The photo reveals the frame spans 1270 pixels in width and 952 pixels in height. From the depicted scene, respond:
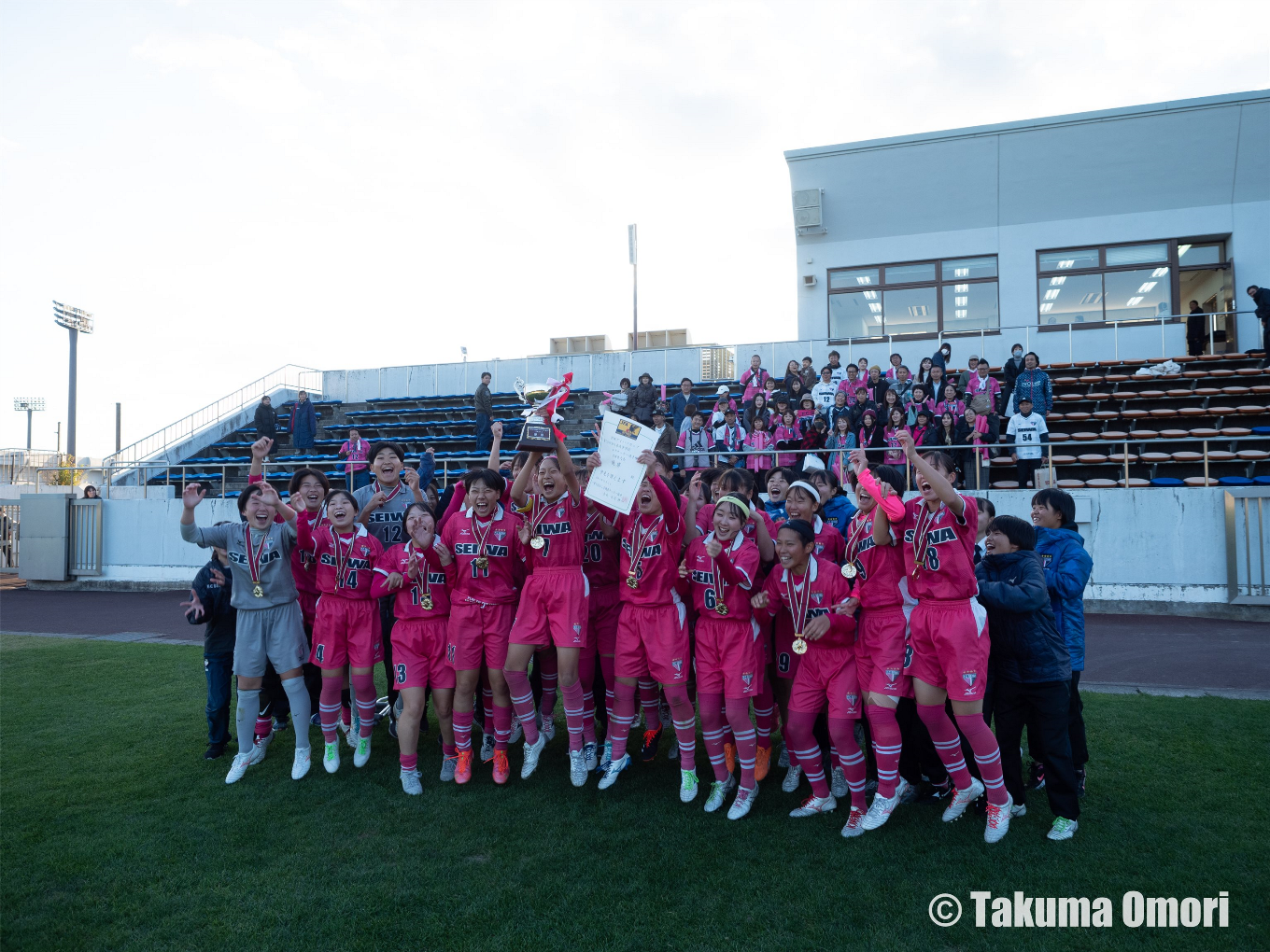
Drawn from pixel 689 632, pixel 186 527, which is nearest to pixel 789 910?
pixel 689 632

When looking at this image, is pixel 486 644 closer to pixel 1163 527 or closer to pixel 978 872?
pixel 978 872

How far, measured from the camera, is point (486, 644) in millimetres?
5094

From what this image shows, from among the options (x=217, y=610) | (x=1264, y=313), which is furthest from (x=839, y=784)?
(x=1264, y=313)

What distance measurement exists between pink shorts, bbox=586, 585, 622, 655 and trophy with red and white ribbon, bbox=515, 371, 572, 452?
1325 millimetres

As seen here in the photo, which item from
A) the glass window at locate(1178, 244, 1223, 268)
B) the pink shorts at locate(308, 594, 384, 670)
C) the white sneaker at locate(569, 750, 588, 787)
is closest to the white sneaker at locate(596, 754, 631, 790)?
the white sneaker at locate(569, 750, 588, 787)

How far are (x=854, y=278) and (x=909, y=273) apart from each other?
141 cm

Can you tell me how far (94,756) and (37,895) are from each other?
2253 mm

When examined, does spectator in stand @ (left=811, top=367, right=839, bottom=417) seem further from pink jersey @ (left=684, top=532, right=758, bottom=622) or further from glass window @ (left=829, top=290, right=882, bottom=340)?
pink jersey @ (left=684, top=532, right=758, bottom=622)

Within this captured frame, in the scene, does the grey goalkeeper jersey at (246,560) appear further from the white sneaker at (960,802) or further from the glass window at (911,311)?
the glass window at (911,311)

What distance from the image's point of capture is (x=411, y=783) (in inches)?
193

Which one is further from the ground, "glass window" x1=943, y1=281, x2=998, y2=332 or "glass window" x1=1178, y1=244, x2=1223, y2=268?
"glass window" x1=1178, y1=244, x2=1223, y2=268

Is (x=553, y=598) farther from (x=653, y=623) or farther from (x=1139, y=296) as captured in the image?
(x=1139, y=296)

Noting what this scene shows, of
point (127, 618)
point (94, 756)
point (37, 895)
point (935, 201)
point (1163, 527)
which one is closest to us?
point (37, 895)

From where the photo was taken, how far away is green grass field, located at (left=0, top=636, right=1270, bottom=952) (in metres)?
3.27
